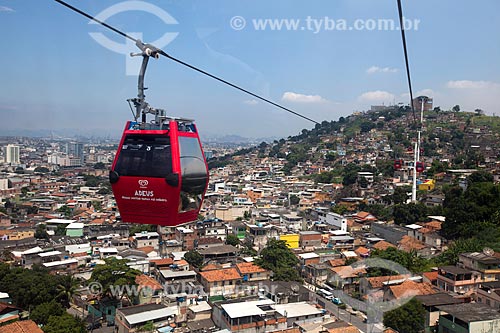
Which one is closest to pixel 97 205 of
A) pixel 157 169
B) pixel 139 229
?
pixel 139 229

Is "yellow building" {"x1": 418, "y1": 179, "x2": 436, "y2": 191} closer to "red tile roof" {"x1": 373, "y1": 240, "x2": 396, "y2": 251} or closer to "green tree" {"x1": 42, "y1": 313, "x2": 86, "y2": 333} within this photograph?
"red tile roof" {"x1": 373, "y1": 240, "x2": 396, "y2": 251}

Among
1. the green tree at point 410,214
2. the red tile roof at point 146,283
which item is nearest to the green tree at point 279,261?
the red tile roof at point 146,283

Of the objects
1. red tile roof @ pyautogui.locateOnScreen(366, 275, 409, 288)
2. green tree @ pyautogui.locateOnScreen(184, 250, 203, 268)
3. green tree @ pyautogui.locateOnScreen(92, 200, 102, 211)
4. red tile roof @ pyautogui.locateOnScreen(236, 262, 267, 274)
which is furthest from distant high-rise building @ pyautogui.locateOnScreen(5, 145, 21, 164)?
red tile roof @ pyautogui.locateOnScreen(366, 275, 409, 288)

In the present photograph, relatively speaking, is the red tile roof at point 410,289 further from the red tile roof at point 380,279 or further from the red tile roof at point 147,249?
the red tile roof at point 147,249

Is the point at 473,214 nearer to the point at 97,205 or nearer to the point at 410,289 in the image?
the point at 410,289

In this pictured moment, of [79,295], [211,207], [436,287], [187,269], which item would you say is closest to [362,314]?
[436,287]

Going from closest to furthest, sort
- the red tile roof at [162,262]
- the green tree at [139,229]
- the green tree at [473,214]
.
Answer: the red tile roof at [162,262], the green tree at [473,214], the green tree at [139,229]

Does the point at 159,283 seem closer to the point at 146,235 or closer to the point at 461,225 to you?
the point at 146,235
